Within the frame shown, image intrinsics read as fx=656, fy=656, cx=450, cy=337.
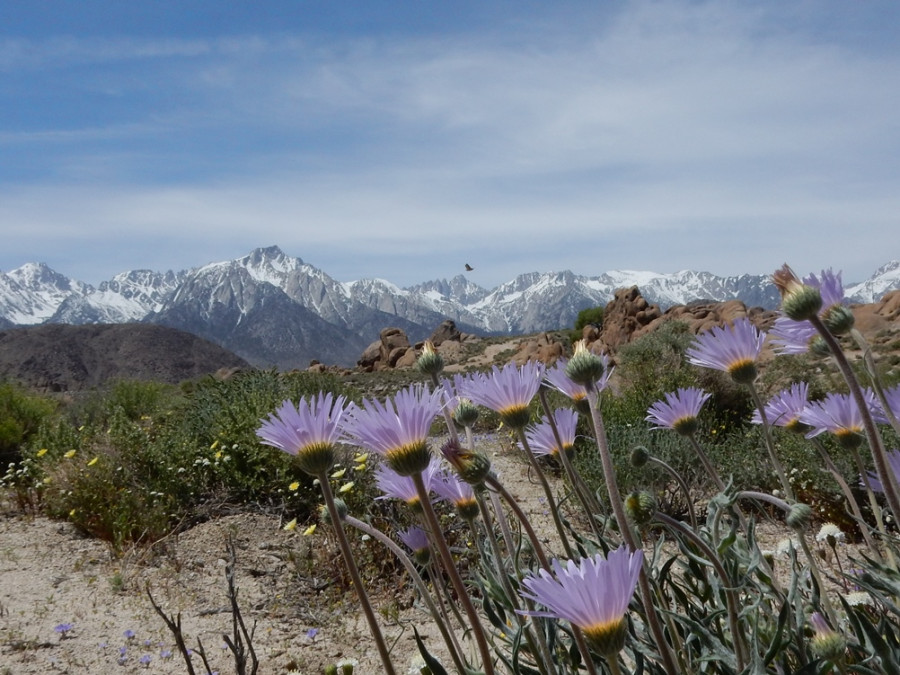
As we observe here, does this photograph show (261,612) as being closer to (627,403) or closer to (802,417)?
(802,417)

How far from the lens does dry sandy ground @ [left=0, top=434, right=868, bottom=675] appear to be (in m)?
3.12

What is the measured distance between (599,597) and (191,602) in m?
3.46

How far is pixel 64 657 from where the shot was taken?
3111mm

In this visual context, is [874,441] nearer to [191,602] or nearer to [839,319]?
[839,319]

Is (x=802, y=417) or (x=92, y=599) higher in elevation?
(x=802, y=417)

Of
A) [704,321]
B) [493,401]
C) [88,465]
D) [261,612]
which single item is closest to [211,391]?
[88,465]

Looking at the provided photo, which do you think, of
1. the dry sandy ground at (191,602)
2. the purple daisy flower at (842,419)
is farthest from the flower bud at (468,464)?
the dry sandy ground at (191,602)

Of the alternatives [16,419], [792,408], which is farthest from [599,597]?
[16,419]

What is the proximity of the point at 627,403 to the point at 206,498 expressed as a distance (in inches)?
195

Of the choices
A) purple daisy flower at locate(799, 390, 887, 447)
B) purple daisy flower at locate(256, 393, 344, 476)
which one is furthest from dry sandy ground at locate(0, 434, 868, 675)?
purple daisy flower at locate(799, 390, 887, 447)

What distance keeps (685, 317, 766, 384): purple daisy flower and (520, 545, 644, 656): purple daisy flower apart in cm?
93

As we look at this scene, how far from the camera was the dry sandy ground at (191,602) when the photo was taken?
3115 millimetres

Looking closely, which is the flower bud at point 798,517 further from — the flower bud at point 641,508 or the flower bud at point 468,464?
the flower bud at point 468,464

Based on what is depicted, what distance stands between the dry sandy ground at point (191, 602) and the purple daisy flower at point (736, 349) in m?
1.63
